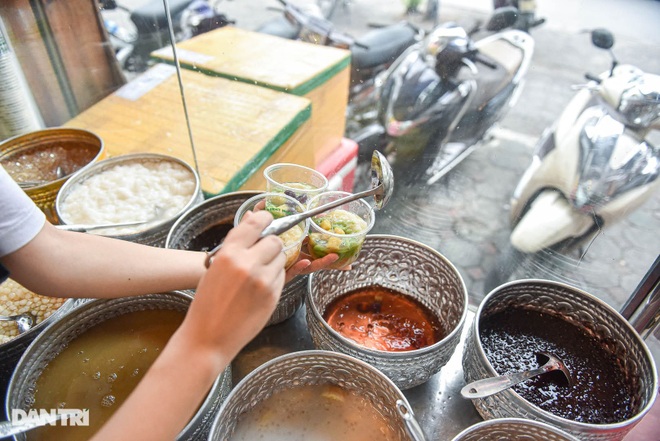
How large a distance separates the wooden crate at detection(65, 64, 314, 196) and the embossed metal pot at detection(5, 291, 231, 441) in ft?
2.41

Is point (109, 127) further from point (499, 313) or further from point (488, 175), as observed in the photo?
point (488, 175)

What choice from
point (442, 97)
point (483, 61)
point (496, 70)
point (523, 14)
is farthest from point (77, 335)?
point (523, 14)

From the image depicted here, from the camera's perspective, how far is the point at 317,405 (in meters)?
1.12

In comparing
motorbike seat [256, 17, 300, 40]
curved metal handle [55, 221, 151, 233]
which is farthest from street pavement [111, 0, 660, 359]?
curved metal handle [55, 221, 151, 233]

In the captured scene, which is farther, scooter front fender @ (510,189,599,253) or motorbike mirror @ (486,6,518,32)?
motorbike mirror @ (486,6,518,32)

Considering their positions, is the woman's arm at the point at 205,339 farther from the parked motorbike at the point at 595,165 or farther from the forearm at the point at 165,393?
the parked motorbike at the point at 595,165

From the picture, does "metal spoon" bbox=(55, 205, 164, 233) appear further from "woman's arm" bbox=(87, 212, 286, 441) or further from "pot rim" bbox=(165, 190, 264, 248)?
"woman's arm" bbox=(87, 212, 286, 441)

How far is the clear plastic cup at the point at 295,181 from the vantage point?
126 cm

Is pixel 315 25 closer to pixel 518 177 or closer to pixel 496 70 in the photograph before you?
pixel 496 70

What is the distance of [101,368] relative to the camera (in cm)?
111

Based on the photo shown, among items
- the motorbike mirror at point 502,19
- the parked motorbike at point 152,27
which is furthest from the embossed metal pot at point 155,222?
the motorbike mirror at point 502,19

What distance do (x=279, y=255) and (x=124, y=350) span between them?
0.67 m

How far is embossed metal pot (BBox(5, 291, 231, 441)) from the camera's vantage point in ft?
3.07

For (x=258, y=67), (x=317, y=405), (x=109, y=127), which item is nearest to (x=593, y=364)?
(x=317, y=405)
